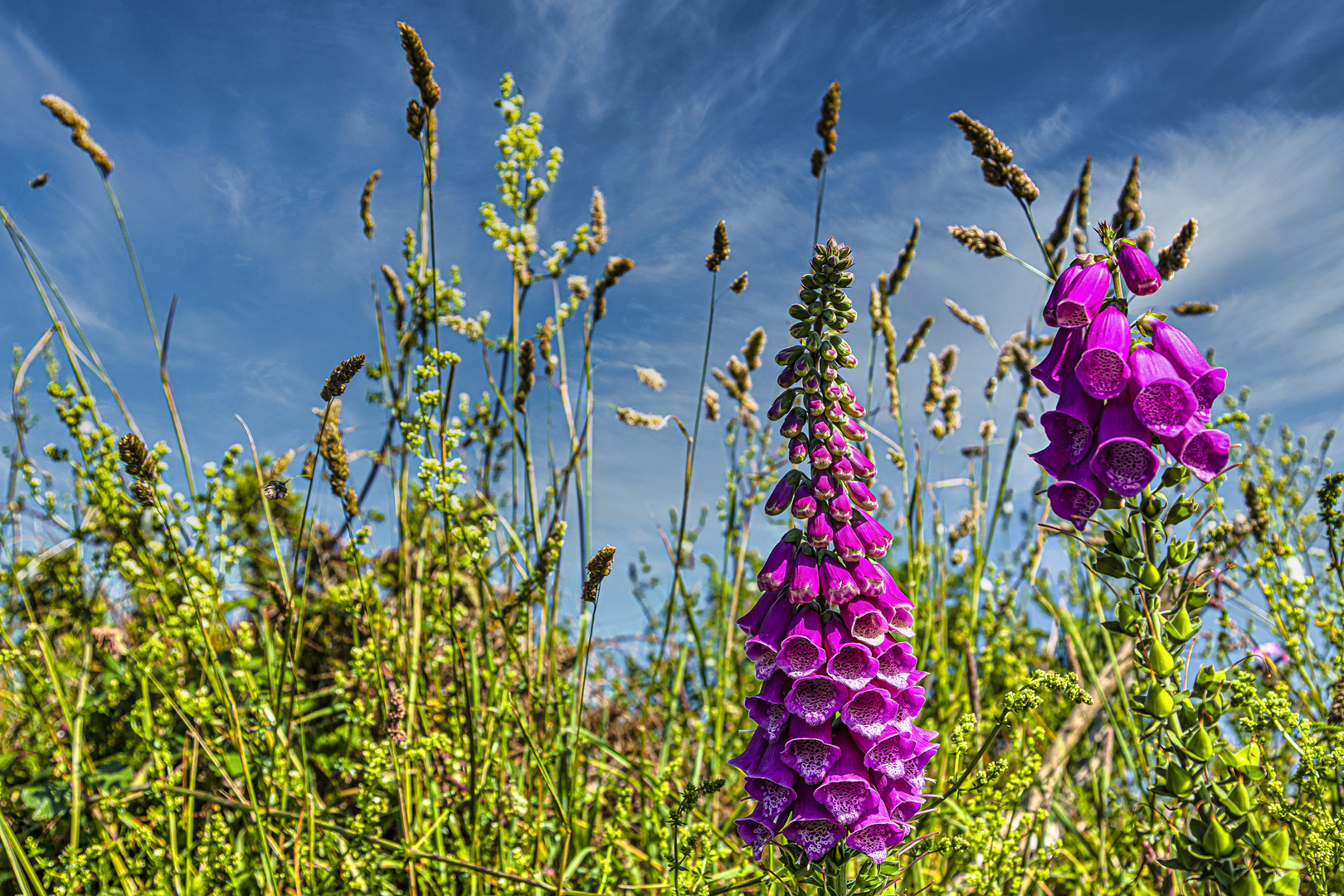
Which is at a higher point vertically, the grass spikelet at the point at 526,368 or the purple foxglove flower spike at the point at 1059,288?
the grass spikelet at the point at 526,368

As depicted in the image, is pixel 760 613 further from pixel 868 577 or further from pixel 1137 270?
pixel 1137 270

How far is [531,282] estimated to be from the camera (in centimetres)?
374

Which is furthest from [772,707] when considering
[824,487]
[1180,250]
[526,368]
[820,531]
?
[1180,250]

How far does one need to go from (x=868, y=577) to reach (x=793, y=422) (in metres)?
0.43

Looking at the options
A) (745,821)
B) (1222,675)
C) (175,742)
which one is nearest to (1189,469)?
(1222,675)

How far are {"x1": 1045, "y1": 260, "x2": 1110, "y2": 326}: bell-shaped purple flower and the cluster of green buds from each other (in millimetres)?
417

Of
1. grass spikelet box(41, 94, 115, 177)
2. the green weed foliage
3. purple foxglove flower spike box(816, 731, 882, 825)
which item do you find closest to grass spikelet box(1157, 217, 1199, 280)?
the green weed foliage

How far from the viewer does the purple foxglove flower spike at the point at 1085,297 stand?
1.76m

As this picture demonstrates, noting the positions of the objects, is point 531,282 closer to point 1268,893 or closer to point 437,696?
point 437,696

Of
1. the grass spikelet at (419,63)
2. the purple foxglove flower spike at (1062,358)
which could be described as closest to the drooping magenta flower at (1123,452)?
the purple foxglove flower spike at (1062,358)

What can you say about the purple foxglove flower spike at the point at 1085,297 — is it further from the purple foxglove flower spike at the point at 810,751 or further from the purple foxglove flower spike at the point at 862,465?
the purple foxglove flower spike at the point at 810,751

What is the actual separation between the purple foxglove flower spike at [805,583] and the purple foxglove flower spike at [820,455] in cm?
25

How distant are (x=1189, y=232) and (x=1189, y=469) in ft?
6.30

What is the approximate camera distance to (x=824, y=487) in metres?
1.89
